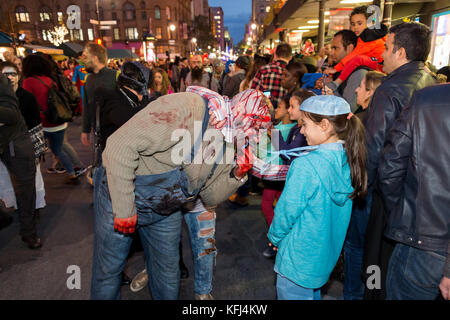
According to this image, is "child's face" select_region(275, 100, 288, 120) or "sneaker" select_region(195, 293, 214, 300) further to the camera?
"child's face" select_region(275, 100, 288, 120)

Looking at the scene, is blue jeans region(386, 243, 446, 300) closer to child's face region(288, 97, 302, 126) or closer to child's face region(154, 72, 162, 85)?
child's face region(288, 97, 302, 126)

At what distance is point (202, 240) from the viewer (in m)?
2.73

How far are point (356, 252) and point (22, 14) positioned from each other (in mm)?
71774

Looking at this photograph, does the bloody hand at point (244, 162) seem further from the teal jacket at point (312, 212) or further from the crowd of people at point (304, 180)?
the teal jacket at point (312, 212)

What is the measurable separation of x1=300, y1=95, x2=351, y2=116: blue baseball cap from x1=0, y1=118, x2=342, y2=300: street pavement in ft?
6.57

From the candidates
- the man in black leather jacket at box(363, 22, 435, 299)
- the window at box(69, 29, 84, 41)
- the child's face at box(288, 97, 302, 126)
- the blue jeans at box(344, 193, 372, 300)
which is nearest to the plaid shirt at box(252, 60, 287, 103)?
the child's face at box(288, 97, 302, 126)

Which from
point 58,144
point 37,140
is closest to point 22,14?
point 58,144

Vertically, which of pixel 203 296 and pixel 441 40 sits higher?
pixel 441 40

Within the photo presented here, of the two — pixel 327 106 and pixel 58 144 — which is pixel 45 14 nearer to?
pixel 58 144

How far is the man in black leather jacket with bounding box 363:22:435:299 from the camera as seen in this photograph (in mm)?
2383

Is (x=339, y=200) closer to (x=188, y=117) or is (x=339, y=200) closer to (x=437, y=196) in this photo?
(x=437, y=196)

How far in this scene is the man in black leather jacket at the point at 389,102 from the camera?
2383mm

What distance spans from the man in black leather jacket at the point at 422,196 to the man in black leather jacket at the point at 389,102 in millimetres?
497
